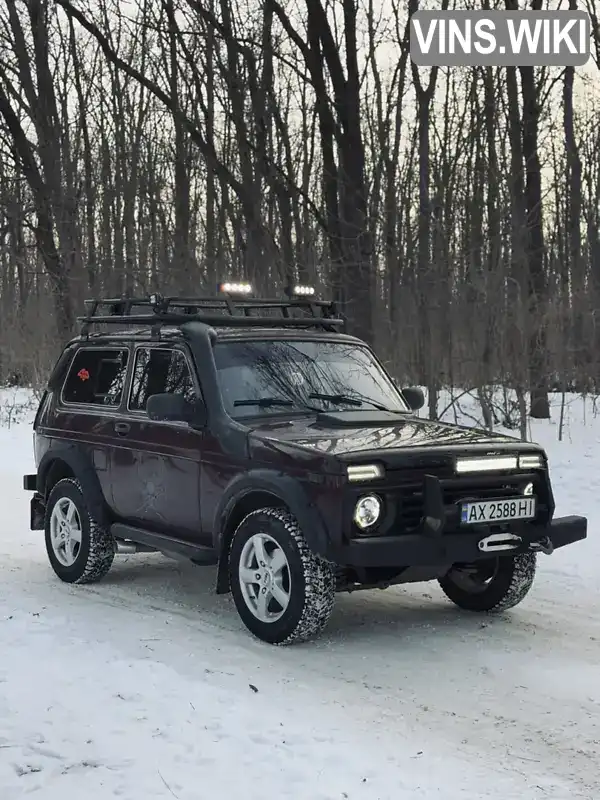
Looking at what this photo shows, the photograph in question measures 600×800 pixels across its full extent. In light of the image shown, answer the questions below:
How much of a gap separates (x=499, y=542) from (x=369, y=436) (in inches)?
39.8

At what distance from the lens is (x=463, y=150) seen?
67.4 ft

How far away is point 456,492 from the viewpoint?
230 inches

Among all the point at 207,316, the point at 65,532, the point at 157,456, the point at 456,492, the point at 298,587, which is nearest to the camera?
the point at 298,587

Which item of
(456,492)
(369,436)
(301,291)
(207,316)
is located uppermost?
(301,291)

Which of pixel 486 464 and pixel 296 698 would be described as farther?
pixel 486 464

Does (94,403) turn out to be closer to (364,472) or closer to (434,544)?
(364,472)

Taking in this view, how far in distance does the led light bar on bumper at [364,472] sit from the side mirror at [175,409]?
1406 mm

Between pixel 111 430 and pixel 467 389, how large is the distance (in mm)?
8478

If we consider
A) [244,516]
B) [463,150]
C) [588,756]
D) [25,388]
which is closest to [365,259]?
[463,150]

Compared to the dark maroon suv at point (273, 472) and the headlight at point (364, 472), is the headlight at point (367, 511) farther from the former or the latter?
the headlight at point (364, 472)

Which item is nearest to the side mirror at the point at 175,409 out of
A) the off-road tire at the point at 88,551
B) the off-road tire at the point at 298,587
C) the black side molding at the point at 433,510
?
the off-road tire at the point at 298,587

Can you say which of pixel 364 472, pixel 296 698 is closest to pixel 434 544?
pixel 364 472

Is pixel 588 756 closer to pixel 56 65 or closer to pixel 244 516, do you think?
pixel 244 516

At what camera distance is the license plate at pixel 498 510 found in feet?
19.0
